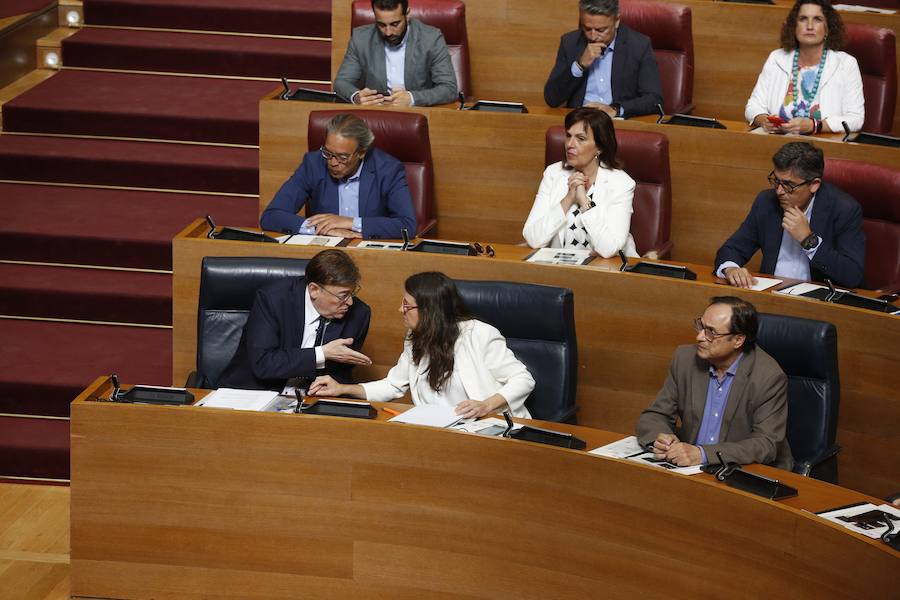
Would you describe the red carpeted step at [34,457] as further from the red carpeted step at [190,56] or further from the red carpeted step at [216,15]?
the red carpeted step at [216,15]

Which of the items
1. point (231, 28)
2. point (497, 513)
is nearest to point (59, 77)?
point (231, 28)

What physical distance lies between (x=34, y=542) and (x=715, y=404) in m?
1.86

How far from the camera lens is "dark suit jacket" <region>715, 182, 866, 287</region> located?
3500mm

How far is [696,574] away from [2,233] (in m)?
2.92

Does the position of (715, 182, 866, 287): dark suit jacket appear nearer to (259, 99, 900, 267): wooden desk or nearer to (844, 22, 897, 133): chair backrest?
(259, 99, 900, 267): wooden desk

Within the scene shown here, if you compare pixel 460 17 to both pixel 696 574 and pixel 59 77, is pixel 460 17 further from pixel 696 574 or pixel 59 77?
pixel 696 574

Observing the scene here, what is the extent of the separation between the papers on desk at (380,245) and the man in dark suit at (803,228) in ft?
2.92

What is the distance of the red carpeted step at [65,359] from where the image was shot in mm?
3988

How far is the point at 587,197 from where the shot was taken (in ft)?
12.3

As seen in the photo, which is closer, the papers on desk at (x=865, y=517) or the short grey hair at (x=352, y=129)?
the papers on desk at (x=865, y=517)

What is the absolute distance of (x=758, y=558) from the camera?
2.55 meters

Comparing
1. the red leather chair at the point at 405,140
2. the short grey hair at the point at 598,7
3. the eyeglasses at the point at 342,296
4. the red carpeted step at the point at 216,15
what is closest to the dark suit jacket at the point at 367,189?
the red leather chair at the point at 405,140

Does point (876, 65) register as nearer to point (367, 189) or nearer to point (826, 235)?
point (826, 235)

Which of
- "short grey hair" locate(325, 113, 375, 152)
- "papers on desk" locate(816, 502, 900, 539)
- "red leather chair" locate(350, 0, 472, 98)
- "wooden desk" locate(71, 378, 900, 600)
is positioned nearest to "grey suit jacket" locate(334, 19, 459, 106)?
"red leather chair" locate(350, 0, 472, 98)
